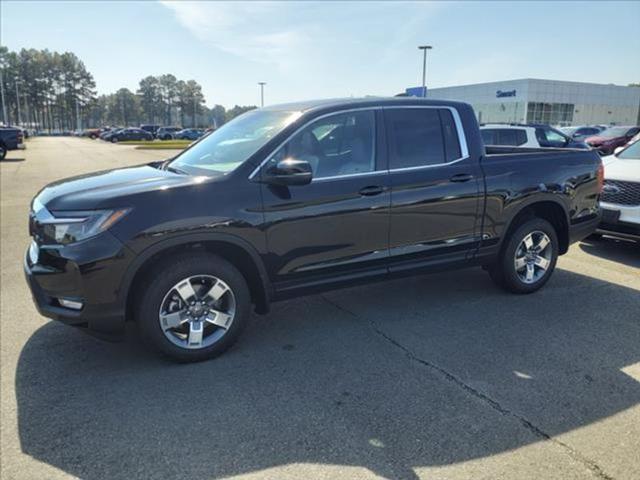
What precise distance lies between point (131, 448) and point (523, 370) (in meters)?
2.70

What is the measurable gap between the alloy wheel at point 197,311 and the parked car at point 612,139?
2330 cm

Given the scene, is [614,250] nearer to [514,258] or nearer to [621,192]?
[621,192]

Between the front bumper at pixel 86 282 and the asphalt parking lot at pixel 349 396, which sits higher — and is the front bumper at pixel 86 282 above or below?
above

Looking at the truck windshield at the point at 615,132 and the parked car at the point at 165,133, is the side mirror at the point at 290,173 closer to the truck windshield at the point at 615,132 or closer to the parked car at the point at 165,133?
the truck windshield at the point at 615,132

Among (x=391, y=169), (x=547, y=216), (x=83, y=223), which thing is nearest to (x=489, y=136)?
(x=547, y=216)

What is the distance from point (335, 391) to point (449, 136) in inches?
103

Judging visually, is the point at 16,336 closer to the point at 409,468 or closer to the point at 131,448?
the point at 131,448

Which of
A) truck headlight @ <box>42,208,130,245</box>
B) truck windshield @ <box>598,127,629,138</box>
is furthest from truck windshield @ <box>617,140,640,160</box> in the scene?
truck windshield @ <box>598,127,629,138</box>

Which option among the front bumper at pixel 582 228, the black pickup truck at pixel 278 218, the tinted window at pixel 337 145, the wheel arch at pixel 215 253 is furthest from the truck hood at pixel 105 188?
the front bumper at pixel 582 228

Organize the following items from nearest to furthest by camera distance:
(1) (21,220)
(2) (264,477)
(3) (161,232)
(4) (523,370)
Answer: (2) (264,477) → (3) (161,232) → (4) (523,370) → (1) (21,220)

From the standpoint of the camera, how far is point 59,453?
9.09ft

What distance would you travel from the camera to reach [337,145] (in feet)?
13.7

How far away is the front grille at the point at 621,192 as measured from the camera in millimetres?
6609

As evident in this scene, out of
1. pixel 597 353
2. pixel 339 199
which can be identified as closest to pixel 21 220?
pixel 339 199
